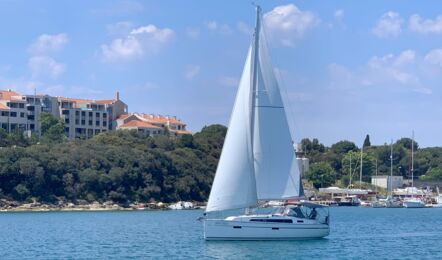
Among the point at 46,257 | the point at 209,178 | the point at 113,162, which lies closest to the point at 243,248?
the point at 46,257

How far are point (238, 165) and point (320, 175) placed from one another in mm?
124290

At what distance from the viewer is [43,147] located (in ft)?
419

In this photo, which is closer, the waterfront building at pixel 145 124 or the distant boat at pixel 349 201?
the distant boat at pixel 349 201

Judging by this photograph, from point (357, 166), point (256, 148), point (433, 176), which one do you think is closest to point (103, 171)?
point (256, 148)

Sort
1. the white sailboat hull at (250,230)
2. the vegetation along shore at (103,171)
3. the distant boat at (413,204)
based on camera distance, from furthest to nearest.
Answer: the distant boat at (413,204) < the vegetation along shore at (103,171) < the white sailboat hull at (250,230)

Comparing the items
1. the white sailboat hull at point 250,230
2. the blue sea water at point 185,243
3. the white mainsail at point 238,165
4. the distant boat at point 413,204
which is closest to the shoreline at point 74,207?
the blue sea water at point 185,243

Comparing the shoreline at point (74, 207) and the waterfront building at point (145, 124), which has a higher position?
the waterfront building at point (145, 124)

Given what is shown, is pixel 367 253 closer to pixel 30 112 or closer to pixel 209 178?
pixel 209 178

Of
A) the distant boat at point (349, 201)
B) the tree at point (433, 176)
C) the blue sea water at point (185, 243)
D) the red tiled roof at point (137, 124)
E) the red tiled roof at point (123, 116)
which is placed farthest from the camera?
the tree at point (433, 176)

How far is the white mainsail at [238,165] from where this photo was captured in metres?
56.0

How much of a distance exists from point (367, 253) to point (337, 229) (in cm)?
2166

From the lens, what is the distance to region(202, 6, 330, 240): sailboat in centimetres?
5609

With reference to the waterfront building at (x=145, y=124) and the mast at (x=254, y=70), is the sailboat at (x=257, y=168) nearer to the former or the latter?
the mast at (x=254, y=70)

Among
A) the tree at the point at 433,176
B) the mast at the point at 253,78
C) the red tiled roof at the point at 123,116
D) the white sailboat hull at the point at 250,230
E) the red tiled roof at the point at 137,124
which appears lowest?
the white sailboat hull at the point at 250,230
